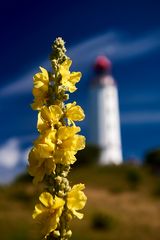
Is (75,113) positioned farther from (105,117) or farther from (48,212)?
(105,117)

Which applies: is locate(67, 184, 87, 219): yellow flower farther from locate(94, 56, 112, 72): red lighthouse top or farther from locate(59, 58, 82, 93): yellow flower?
locate(94, 56, 112, 72): red lighthouse top

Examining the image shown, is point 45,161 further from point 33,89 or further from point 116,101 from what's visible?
point 116,101

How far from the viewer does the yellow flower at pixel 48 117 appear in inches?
99.0

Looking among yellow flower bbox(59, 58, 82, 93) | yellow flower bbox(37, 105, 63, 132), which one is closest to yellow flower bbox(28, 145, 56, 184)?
Answer: yellow flower bbox(37, 105, 63, 132)

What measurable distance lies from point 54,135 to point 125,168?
34593 millimetres

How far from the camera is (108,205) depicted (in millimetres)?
26016

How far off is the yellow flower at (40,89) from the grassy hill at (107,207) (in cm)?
778

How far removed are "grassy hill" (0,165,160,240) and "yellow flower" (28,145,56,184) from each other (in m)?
7.81

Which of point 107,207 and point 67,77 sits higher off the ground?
point 107,207

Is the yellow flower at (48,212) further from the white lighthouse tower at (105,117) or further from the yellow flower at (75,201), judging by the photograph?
the white lighthouse tower at (105,117)

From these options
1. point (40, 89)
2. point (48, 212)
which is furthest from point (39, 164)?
point (40, 89)

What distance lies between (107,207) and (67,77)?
2290cm

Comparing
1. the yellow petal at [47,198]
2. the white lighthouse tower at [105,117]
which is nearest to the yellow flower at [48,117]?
the yellow petal at [47,198]

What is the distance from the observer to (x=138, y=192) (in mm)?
30125
